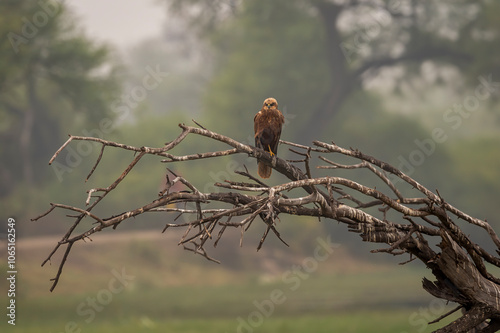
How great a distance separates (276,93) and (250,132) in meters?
2.50

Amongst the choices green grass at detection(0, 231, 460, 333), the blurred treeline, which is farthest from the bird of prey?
the blurred treeline

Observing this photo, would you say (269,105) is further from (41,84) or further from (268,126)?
(41,84)

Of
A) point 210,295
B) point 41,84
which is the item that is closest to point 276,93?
point 41,84

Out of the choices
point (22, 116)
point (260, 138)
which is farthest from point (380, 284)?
point (260, 138)

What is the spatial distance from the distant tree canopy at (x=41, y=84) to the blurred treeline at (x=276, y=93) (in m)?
0.06

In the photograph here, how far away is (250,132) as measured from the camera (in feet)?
106

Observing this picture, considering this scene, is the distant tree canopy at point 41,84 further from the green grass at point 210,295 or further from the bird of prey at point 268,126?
the bird of prey at point 268,126

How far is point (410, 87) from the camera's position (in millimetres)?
36062

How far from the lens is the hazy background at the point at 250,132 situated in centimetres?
2212

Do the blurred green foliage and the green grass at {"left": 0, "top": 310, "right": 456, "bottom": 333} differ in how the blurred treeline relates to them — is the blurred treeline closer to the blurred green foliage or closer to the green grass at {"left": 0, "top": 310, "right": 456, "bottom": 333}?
the blurred green foliage

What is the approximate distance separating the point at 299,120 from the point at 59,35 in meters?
11.8

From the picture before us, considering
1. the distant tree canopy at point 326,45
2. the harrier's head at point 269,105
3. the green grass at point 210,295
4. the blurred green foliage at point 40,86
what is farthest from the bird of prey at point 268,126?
the distant tree canopy at point 326,45

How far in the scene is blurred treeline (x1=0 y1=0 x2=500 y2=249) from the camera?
29828 millimetres

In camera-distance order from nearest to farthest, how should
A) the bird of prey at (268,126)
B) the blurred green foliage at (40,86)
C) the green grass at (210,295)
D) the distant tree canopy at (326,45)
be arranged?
the bird of prey at (268,126) < the green grass at (210,295) < the blurred green foliage at (40,86) < the distant tree canopy at (326,45)
